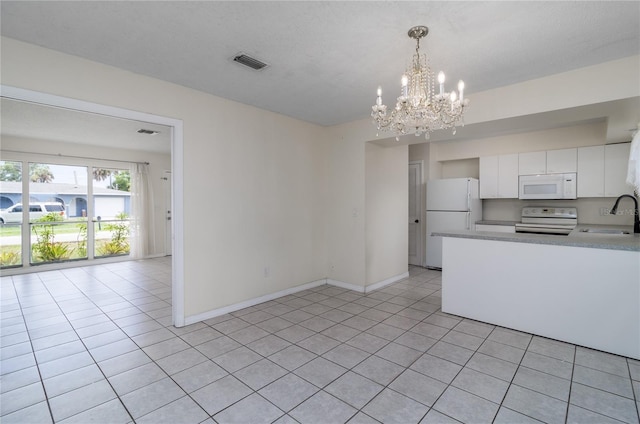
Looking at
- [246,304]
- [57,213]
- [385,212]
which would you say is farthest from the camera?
[57,213]

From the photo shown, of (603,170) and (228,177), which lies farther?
(603,170)

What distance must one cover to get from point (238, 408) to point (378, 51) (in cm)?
284

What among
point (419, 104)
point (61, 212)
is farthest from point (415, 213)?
point (61, 212)

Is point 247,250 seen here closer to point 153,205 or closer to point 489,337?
point 489,337

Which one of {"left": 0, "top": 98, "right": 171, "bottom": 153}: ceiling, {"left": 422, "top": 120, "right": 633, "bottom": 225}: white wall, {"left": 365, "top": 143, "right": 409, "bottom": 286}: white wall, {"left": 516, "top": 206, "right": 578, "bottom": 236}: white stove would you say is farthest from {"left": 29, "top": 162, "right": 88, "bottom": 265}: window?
{"left": 516, "top": 206, "right": 578, "bottom": 236}: white stove

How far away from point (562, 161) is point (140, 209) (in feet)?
27.9

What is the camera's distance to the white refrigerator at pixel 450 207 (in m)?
5.43

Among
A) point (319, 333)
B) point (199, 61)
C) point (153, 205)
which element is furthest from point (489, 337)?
point (153, 205)

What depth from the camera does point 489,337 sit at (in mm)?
2916

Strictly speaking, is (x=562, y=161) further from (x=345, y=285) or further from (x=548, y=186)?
(x=345, y=285)

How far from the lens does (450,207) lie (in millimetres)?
5605

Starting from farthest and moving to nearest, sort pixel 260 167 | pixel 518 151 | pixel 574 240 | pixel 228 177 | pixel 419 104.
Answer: pixel 518 151 → pixel 260 167 → pixel 228 177 → pixel 574 240 → pixel 419 104

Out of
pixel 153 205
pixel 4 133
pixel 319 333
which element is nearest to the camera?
pixel 319 333

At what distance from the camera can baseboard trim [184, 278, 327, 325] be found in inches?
130
